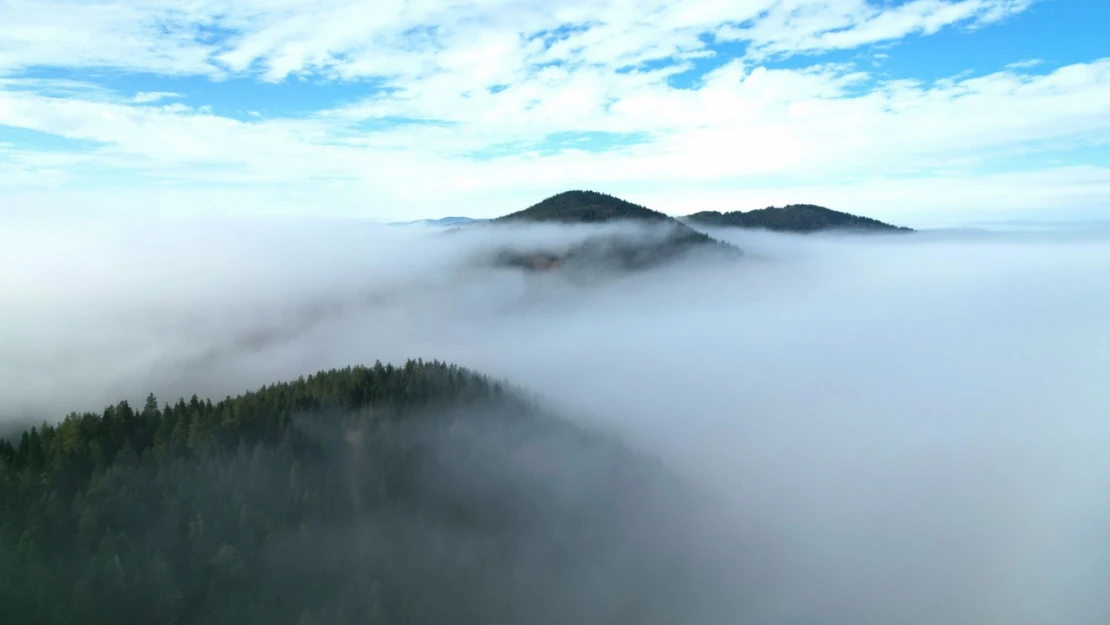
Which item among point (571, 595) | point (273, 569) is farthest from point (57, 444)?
point (571, 595)

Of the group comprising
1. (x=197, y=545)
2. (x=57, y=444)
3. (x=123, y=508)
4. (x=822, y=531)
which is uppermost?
(x=57, y=444)

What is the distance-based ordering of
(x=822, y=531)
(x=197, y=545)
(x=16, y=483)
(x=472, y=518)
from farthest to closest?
(x=822, y=531) < (x=472, y=518) < (x=197, y=545) < (x=16, y=483)

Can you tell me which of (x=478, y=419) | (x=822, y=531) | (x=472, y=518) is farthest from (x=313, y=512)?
(x=822, y=531)

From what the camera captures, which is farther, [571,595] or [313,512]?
[571,595]

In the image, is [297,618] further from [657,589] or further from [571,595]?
[657,589]

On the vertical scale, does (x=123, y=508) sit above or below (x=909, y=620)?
above

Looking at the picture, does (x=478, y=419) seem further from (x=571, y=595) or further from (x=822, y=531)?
(x=822, y=531)

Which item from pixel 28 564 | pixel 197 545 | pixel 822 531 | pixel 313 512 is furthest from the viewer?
pixel 822 531
